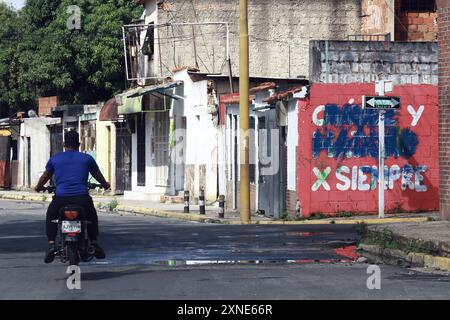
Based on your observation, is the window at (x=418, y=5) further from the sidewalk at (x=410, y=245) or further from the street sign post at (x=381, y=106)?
the sidewalk at (x=410, y=245)

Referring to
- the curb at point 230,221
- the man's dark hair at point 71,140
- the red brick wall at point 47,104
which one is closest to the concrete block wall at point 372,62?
the curb at point 230,221

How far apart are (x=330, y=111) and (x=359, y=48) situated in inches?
71.5

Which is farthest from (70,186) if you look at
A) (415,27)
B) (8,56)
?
(8,56)

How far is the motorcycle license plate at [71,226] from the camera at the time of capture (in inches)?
553

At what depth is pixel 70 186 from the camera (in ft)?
47.3

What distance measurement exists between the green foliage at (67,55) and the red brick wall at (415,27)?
62.9ft

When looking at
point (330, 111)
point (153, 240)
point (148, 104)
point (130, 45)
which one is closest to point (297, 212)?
point (330, 111)

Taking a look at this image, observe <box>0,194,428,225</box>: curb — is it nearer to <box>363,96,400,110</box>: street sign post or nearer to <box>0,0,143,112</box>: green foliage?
<box>363,96,400,110</box>: street sign post

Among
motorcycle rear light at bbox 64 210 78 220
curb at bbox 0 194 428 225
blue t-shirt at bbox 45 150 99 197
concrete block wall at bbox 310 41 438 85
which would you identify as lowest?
curb at bbox 0 194 428 225

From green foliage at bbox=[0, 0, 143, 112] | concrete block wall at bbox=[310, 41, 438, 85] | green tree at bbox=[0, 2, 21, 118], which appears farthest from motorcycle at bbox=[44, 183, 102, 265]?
green tree at bbox=[0, 2, 21, 118]

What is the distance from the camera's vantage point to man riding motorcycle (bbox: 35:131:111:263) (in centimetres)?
1441

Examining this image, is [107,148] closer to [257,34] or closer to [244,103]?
[257,34]

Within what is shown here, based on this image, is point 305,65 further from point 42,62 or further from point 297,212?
point 42,62

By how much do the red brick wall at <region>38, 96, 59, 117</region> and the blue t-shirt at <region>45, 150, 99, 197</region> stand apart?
40.0m
